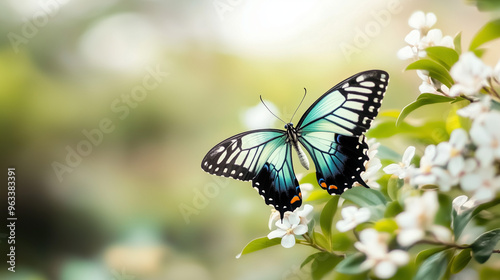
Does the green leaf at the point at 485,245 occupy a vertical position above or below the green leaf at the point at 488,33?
below

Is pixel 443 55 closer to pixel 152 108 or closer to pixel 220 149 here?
pixel 220 149

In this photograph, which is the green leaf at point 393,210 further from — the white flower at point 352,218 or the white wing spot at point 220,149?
the white wing spot at point 220,149

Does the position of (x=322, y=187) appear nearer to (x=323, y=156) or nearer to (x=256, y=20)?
(x=323, y=156)

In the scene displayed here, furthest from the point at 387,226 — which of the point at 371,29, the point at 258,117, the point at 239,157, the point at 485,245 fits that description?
the point at 371,29

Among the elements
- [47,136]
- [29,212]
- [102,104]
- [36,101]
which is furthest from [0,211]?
[102,104]

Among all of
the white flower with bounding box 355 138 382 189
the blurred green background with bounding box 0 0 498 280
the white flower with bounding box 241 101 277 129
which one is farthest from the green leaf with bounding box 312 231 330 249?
the blurred green background with bounding box 0 0 498 280

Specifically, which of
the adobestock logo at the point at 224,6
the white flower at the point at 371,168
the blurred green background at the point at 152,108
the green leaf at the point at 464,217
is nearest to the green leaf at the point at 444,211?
the green leaf at the point at 464,217
